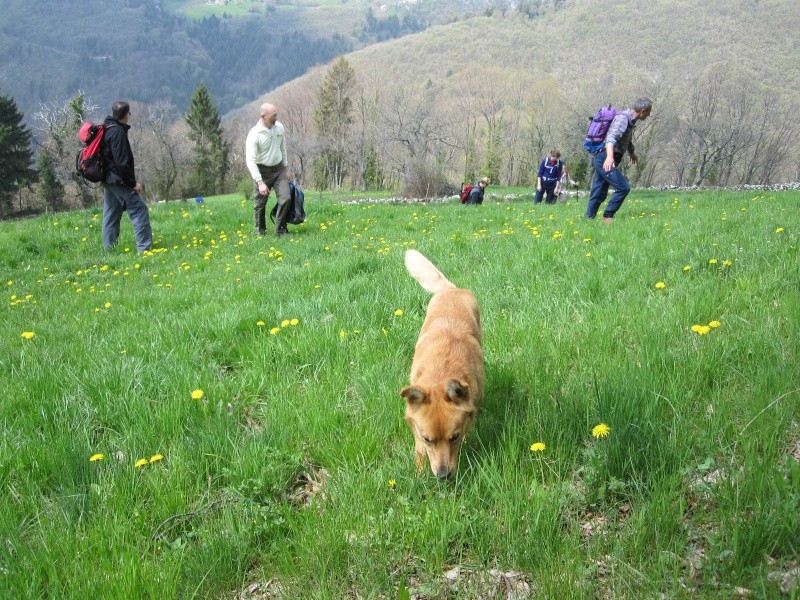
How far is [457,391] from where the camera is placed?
2.51m

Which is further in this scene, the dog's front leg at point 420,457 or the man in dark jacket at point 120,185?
the man in dark jacket at point 120,185

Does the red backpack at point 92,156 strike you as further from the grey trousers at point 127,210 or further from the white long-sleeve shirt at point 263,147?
the white long-sleeve shirt at point 263,147

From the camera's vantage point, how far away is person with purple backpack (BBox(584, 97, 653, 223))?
9.24 metres

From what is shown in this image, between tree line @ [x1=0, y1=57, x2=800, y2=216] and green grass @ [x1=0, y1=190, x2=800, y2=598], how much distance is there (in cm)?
4470

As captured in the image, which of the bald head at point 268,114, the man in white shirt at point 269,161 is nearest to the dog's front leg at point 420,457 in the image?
the man in white shirt at point 269,161

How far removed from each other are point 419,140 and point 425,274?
2300 inches

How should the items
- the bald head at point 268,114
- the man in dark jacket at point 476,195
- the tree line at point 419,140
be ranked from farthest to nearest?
the tree line at point 419,140
the man in dark jacket at point 476,195
the bald head at point 268,114

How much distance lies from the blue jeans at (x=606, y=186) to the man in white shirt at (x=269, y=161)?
6.23 meters

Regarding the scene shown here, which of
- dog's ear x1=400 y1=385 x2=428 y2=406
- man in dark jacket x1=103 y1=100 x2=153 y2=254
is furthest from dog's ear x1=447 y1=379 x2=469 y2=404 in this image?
man in dark jacket x1=103 y1=100 x2=153 y2=254

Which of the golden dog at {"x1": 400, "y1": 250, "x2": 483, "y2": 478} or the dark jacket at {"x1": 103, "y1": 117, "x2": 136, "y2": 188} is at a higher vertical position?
the dark jacket at {"x1": 103, "y1": 117, "x2": 136, "y2": 188}

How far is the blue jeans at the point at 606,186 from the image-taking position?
9500 mm

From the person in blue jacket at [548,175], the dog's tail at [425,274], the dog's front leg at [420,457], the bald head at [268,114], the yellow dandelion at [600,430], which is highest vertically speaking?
the bald head at [268,114]

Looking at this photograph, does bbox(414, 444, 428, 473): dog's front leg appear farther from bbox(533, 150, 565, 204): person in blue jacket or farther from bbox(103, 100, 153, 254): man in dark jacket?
bbox(533, 150, 565, 204): person in blue jacket

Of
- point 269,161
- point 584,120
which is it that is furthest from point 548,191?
point 584,120
